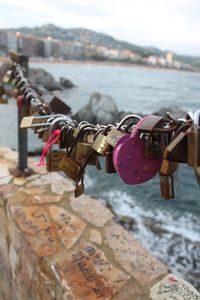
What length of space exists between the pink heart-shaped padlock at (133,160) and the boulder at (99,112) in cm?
1637

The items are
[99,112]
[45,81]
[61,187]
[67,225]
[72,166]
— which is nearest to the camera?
[72,166]

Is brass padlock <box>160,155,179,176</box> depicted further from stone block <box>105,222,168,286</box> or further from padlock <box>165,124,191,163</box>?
stone block <box>105,222,168,286</box>

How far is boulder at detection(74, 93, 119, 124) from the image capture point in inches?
693

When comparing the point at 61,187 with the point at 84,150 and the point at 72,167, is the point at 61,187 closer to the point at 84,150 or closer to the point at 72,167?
the point at 72,167

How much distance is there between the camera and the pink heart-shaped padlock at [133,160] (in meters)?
1.00

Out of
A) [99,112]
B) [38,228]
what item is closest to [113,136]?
[38,228]

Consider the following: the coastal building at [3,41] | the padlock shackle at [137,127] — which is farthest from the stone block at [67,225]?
the coastal building at [3,41]

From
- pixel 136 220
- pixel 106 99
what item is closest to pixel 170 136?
pixel 136 220

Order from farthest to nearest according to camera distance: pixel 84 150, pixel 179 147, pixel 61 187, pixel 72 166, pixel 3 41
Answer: pixel 3 41 < pixel 61 187 < pixel 72 166 < pixel 84 150 < pixel 179 147

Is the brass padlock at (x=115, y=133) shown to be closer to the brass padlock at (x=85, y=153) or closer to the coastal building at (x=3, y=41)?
the brass padlock at (x=85, y=153)

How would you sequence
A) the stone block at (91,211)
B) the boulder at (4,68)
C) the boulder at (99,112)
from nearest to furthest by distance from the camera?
the stone block at (91,211), the boulder at (4,68), the boulder at (99,112)

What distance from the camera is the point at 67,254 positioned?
231 centimetres

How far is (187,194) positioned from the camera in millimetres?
8562

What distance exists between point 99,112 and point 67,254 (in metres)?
15.7
